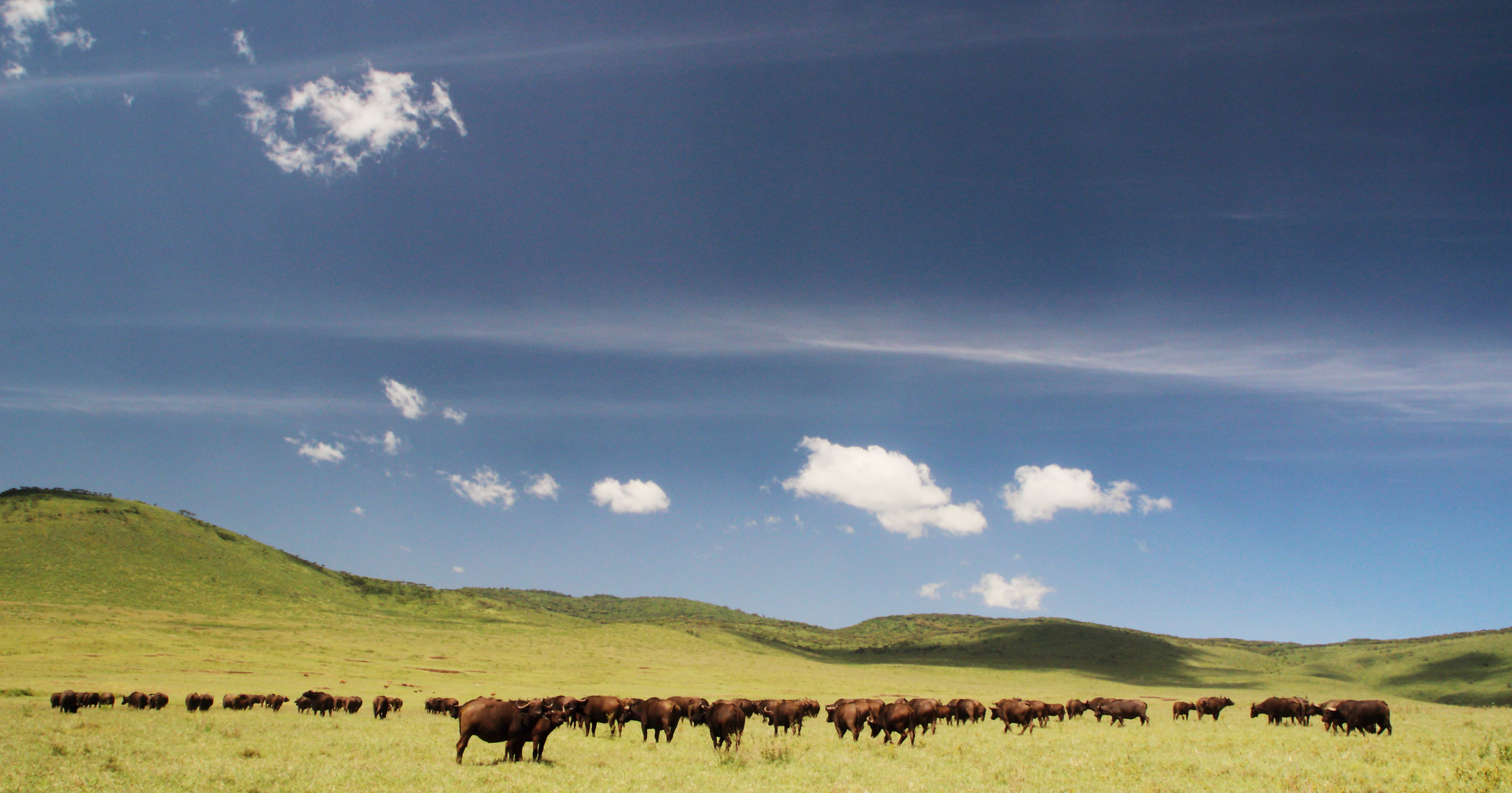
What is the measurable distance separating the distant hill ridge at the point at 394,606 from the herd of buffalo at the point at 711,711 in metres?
95.5

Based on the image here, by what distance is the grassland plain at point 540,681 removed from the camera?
19328 millimetres

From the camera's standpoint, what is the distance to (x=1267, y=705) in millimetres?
40875

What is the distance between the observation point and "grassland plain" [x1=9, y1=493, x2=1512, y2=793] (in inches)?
761

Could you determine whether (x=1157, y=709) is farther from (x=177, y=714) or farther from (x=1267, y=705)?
(x=177, y=714)

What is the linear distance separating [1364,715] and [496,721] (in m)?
38.2

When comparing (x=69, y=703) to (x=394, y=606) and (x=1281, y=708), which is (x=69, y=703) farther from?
(x=394, y=606)

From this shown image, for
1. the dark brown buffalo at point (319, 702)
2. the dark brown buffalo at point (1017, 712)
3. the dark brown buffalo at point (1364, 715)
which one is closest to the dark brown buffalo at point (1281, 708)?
the dark brown buffalo at point (1364, 715)

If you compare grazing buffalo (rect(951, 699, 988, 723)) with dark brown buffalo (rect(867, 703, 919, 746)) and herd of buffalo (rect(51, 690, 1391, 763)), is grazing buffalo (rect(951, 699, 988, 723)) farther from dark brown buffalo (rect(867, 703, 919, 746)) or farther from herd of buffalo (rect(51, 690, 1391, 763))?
dark brown buffalo (rect(867, 703, 919, 746))

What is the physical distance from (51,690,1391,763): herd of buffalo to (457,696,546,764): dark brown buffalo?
0.02 metres

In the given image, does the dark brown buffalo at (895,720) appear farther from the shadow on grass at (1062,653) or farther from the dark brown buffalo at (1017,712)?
the shadow on grass at (1062,653)

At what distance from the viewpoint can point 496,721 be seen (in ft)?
69.7

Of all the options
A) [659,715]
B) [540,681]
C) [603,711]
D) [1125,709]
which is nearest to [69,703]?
[603,711]

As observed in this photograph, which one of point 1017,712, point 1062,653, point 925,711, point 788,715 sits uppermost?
point 925,711

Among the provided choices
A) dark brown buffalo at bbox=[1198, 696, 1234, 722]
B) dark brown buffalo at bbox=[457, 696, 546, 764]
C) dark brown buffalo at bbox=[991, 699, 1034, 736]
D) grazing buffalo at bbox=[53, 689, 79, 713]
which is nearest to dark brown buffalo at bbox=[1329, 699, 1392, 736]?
dark brown buffalo at bbox=[1198, 696, 1234, 722]
